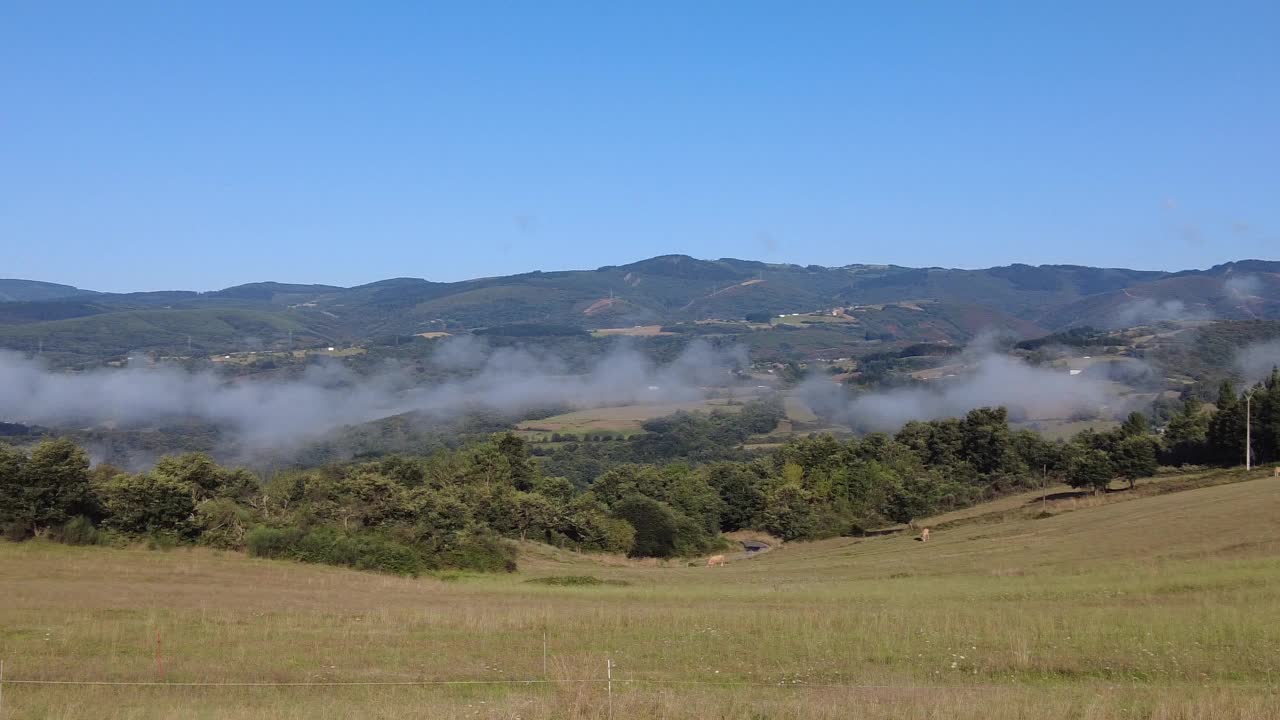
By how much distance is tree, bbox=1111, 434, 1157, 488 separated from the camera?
303 ft

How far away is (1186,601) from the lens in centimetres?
2827

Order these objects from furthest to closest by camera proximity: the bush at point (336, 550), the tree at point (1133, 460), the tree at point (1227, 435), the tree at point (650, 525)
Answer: the tree at point (1227, 435) → the tree at point (1133, 460) → the tree at point (650, 525) → the bush at point (336, 550)

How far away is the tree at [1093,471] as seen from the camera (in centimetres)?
9019

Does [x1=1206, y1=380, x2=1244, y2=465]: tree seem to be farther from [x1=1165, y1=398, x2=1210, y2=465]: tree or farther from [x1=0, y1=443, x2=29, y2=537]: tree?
[x1=0, y1=443, x2=29, y2=537]: tree

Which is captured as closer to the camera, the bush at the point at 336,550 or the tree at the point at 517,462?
the bush at the point at 336,550

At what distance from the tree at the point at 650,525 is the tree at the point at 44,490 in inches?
1577

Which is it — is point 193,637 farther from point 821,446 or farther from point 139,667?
point 821,446

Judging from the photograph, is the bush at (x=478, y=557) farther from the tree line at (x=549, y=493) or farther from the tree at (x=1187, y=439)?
the tree at (x=1187, y=439)

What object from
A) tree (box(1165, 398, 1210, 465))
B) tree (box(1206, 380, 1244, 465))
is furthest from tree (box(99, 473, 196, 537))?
tree (box(1165, 398, 1210, 465))

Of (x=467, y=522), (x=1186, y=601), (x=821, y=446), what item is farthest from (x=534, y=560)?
(x=821, y=446)

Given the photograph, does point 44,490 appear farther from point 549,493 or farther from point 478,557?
point 549,493

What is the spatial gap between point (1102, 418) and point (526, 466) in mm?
138645

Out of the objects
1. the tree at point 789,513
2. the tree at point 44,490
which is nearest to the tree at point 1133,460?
the tree at point 789,513

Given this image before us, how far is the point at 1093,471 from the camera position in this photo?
90375 millimetres
